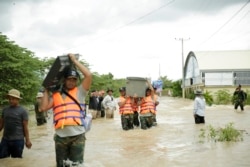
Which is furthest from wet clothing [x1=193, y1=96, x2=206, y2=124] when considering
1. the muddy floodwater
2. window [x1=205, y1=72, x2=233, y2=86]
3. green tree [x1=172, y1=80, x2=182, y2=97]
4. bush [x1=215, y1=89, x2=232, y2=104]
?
green tree [x1=172, y1=80, x2=182, y2=97]

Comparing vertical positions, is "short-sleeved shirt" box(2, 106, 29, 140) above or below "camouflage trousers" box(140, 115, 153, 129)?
above

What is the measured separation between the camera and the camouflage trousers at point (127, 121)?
586 inches

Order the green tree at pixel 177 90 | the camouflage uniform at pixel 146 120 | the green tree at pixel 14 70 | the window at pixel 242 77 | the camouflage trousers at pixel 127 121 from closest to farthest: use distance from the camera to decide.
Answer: the camouflage uniform at pixel 146 120, the camouflage trousers at pixel 127 121, the green tree at pixel 14 70, the window at pixel 242 77, the green tree at pixel 177 90

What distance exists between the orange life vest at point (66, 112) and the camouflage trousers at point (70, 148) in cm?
20

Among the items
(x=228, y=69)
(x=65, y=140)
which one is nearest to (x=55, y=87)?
(x=65, y=140)

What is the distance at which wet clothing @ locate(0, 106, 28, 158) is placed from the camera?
24.7ft

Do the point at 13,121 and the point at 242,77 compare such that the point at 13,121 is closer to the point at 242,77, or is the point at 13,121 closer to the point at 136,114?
the point at 136,114

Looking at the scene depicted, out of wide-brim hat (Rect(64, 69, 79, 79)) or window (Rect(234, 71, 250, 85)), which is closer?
wide-brim hat (Rect(64, 69, 79, 79))

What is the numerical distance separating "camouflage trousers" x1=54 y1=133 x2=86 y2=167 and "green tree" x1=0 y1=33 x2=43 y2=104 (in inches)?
611

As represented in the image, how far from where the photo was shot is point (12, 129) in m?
7.52

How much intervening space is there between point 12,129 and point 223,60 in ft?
131

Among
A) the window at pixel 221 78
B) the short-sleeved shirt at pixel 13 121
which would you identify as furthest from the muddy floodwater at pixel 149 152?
the window at pixel 221 78

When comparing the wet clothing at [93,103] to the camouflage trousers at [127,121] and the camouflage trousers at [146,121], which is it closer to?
the camouflage trousers at [127,121]

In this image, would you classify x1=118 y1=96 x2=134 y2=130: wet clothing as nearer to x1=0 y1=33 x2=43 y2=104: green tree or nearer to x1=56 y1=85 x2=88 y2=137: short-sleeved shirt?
x1=0 y1=33 x2=43 y2=104: green tree
